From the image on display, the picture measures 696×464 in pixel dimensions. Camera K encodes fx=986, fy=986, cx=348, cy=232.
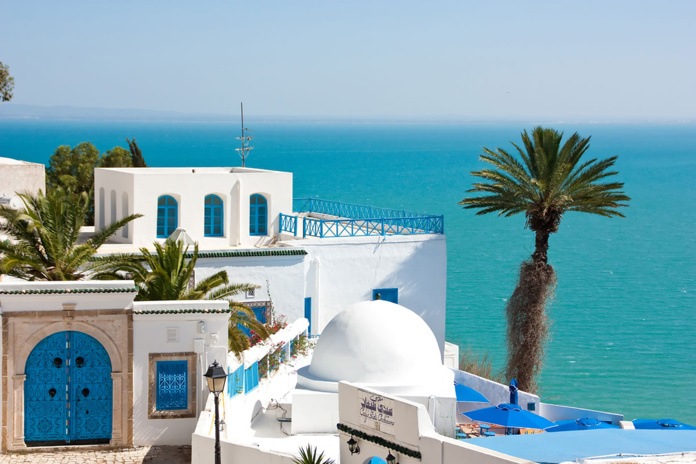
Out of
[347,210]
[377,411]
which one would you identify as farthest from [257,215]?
[377,411]

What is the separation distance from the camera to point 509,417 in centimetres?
2103

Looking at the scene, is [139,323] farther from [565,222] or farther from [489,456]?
[565,222]

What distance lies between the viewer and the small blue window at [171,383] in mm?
17641

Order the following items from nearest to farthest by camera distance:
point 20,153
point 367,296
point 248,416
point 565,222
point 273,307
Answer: point 248,416, point 273,307, point 367,296, point 565,222, point 20,153

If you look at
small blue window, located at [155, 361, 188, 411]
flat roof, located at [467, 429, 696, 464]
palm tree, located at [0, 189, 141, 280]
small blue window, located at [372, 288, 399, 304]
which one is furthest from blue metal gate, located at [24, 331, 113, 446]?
small blue window, located at [372, 288, 399, 304]

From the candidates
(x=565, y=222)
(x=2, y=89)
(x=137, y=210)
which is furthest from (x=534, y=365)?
(x=565, y=222)

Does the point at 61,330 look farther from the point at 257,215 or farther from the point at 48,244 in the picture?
the point at 257,215

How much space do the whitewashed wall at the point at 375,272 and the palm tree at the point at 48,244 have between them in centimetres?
912

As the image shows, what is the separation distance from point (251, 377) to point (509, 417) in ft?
18.9

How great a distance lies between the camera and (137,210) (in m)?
27.2

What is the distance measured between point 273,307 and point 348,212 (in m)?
6.79

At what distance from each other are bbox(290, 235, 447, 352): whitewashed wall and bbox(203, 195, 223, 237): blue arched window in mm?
2519

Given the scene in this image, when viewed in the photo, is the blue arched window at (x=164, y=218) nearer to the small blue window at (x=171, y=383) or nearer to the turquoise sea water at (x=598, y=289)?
the small blue window at (x=171, y=383)

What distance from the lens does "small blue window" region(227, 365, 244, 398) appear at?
1783 cm
